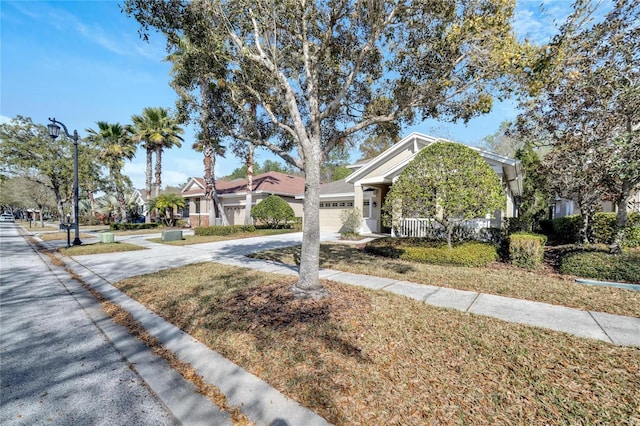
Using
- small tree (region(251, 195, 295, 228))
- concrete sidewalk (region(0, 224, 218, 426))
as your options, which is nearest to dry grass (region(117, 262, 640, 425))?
concrete sidewalk (region(0, 224, 218, 426))

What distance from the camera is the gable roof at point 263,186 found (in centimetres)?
2370

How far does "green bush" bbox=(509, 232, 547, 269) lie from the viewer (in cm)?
754

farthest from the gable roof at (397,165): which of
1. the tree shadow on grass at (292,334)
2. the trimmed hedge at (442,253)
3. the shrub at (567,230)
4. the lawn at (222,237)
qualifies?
the tree shadow on grass at (292,334)

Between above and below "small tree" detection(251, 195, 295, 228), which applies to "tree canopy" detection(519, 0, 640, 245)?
above

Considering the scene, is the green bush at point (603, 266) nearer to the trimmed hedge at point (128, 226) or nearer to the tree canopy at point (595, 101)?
the tree canopy at point (595, 101)

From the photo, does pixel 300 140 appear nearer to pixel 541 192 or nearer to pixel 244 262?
pixel 244 262

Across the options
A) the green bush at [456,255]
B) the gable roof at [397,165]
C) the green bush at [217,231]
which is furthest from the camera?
the green bush at [217,231]

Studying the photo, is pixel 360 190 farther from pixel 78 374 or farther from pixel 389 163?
pixel 78 374

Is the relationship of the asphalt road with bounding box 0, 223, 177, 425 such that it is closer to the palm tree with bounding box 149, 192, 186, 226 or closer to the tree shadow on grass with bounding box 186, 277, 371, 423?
the tree shadow on grass with bounding box 186, 277, 371, 423

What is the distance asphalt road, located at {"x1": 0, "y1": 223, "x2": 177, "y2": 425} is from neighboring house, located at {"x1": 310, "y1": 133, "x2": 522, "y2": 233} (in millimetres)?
11873

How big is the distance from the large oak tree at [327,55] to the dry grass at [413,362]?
1.34m

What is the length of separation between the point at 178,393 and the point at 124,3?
685 centimetres

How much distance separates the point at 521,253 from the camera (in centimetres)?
769

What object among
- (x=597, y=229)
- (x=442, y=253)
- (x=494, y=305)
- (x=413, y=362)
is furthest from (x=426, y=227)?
(x=413, y=362)
